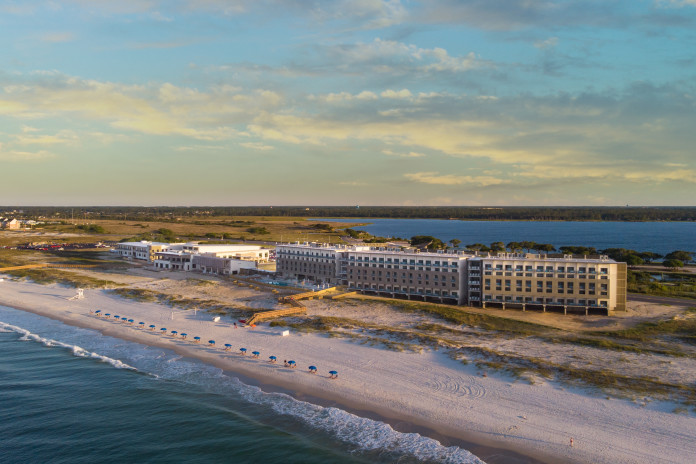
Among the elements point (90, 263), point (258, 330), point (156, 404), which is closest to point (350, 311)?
point (258, 330)

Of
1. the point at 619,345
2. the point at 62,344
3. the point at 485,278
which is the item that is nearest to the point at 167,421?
the point at 62,344

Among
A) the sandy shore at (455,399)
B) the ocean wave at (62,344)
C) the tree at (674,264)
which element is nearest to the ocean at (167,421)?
the ocean wave at (62,344)

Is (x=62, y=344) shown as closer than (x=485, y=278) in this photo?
Yes

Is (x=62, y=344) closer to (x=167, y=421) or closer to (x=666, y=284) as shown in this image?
(x=167, y=421)

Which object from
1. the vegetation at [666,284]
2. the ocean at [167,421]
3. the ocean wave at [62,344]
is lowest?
the ocean at [167,421]

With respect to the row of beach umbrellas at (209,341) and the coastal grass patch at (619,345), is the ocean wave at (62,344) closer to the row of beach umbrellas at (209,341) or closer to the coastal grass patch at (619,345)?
the row of beach umbrellas at (209,341)

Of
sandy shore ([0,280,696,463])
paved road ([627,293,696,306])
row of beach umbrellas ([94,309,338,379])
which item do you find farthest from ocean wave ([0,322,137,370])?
paved road ([627,293,696,306])
